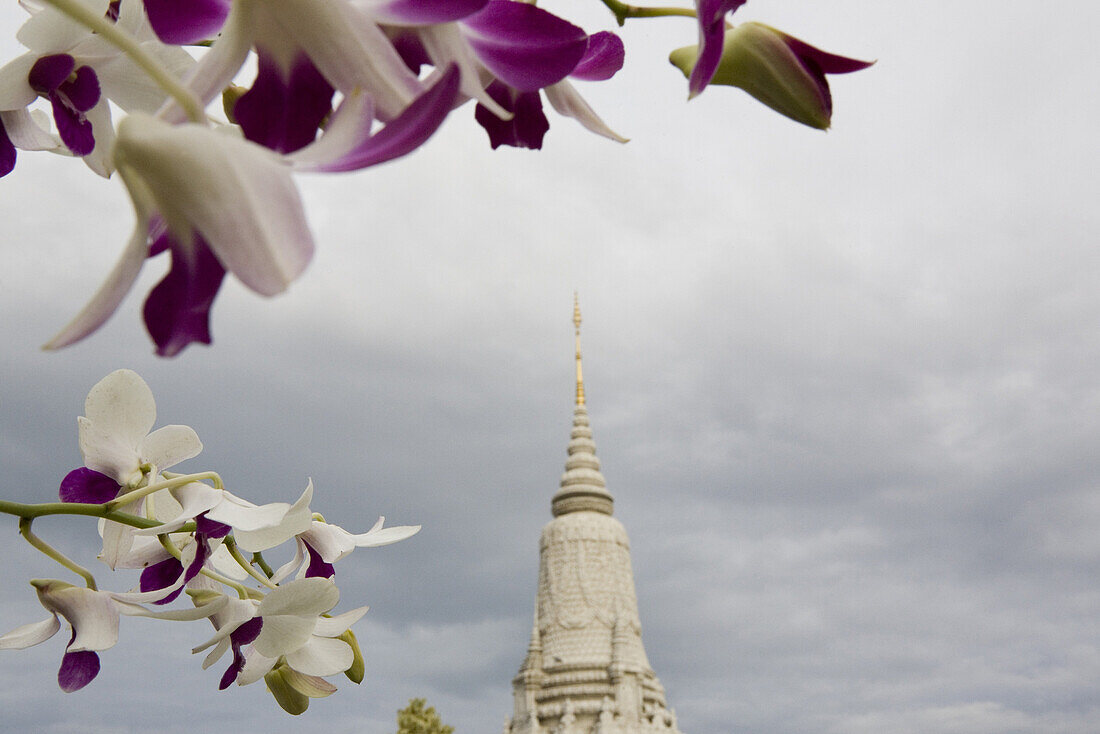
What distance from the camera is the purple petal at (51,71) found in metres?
0.95

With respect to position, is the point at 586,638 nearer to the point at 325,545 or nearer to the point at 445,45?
the point at 325,545

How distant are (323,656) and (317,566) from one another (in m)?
0.10

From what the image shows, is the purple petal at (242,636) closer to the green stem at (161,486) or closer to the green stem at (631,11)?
the green stem at (161,486)

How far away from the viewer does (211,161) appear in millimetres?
364

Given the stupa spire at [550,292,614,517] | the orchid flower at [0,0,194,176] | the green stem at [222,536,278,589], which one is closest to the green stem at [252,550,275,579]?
the green stem at [222,536,278,589]

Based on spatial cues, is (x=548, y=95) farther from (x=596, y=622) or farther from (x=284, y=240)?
(x=596, y=622)

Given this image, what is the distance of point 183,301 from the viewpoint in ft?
1.34

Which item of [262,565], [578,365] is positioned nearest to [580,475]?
[578,365]

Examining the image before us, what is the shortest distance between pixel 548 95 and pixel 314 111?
0.58 feet

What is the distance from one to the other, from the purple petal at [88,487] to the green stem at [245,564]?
14 centimetres

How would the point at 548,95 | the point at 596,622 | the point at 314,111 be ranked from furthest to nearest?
1. the point at 596,622
2. the point at 548,95
3. the point at 314,111

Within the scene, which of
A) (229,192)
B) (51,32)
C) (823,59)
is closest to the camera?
(229,192)

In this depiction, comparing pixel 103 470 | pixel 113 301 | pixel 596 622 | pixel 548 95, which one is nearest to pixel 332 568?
pixel 103 470

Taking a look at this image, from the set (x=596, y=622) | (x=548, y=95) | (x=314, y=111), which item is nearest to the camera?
(x=314, y=111)
